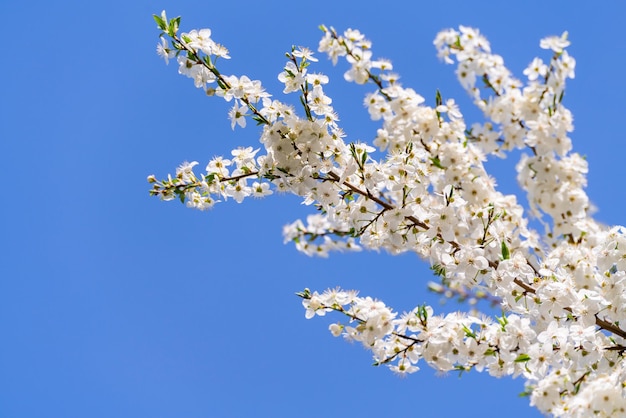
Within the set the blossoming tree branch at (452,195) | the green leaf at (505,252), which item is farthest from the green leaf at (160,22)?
the green leaf at (505,252)

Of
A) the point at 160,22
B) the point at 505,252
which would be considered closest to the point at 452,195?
the point at 505,252

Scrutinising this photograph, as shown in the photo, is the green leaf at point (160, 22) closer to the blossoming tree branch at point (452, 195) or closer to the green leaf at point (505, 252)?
the blossoming tree branch at point (452, 195)

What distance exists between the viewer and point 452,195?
201 inches

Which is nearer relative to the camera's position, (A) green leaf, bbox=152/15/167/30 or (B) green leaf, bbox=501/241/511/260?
(A) green leaf, bbox=152/15/167/30

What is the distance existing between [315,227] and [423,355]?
3.40 metres

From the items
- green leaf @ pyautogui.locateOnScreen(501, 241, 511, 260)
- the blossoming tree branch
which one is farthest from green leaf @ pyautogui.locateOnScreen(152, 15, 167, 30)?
green leaf @ pyautogui.locateOnScreen(501, 241, 511, 260)

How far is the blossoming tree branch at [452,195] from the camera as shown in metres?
4.77

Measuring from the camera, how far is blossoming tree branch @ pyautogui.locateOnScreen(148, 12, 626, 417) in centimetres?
477

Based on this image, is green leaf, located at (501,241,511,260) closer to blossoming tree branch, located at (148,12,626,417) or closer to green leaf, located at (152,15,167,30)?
blossoming tree branch, located at (148,12,626,417)

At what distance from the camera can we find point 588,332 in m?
4.66

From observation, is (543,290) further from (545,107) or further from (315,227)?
(315,227)

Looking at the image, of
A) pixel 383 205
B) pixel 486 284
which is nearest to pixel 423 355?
pixel 486 284

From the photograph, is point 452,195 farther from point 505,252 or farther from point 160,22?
point 160,22

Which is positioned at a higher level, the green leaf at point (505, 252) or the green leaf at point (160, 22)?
the green leaf at point (160, 22)
